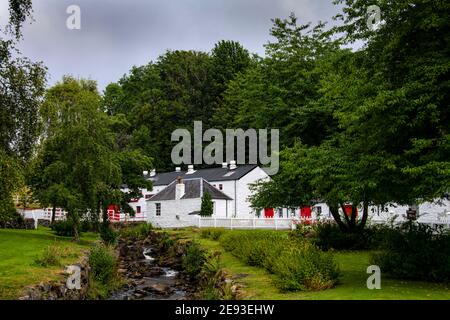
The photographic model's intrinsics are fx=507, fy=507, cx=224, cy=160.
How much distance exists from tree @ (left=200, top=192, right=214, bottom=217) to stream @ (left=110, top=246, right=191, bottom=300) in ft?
49.1

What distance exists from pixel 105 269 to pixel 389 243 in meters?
12.2

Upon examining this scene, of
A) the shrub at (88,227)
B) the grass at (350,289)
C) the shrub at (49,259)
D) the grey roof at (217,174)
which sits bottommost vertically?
the grass at (350,289)

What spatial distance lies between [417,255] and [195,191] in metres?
38.7

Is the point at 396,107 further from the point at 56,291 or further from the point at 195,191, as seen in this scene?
the point at 195,191

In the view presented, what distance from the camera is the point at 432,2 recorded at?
48.0 ft

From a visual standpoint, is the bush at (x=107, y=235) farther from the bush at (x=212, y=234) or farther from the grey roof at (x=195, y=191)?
the grey roof at (x=195, y=191)

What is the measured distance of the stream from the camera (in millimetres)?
20781

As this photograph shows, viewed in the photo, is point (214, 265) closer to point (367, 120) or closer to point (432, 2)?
point (367, 120)

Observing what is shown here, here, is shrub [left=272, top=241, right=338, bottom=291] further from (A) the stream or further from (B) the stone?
(B) the stone

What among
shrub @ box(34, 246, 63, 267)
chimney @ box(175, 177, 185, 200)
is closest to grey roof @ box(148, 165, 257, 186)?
chimney @ box(175, 177, 185, 200)

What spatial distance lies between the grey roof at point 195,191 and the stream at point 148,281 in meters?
18.6

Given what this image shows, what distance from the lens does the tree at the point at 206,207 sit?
49.3 meters

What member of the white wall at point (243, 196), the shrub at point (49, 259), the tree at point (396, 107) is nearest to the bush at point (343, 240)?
the tree at point (396, 107)
